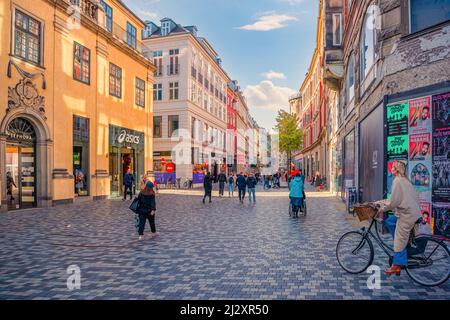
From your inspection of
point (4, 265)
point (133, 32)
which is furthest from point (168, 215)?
point (133, 32)

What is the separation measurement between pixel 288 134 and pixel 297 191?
32.3 meters

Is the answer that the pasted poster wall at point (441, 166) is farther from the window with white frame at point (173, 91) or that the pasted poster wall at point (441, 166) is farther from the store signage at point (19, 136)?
the window with white frame at point (173, 91)

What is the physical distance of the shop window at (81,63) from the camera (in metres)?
19.8

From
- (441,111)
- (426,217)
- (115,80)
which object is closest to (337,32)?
(115,80)

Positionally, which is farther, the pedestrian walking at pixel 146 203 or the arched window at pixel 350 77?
the arched window at pixel 350 77

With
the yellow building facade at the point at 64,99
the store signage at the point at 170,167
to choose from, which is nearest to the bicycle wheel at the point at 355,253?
the yellow building facade at the point at 64,99

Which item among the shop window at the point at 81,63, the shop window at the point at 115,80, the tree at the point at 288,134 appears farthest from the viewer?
the tree at the point at 288,134

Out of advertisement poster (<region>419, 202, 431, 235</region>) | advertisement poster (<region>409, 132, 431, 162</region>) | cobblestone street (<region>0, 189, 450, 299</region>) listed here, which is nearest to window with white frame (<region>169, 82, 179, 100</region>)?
cobblestone street (<region>0, 189, 450, 299</region>)

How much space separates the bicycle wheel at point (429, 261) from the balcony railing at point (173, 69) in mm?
38398

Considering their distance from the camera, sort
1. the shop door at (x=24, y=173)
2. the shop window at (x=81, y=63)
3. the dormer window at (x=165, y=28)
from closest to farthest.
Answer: the shop door at (x=24, y=173)
the shop window at (x=81, y=63)
the dormer window at (x=165, y=28)

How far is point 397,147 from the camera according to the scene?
9922 millimetres

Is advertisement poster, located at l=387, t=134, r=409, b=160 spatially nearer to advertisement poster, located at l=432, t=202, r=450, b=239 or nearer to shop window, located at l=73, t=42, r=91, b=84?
advertisement poster, located at l=432, t=202, r=450, b=239

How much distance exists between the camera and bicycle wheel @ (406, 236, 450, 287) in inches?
219
